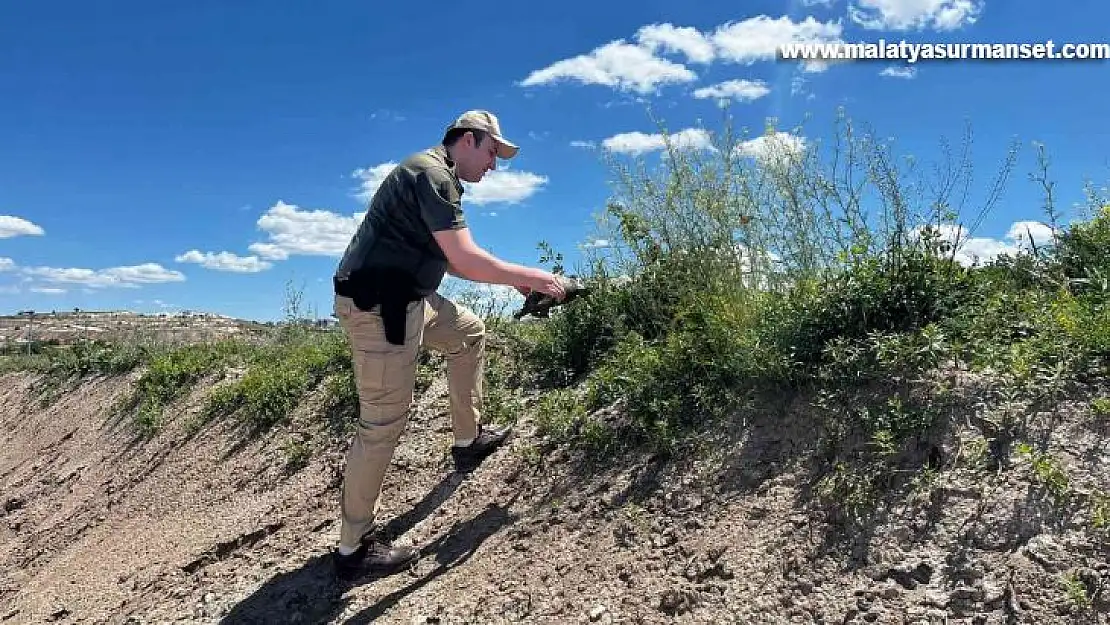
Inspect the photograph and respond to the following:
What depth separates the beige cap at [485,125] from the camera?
3422mm

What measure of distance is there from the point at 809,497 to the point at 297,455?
11.6ft

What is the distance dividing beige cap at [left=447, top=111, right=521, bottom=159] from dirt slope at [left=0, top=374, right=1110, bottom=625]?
1.53 metres

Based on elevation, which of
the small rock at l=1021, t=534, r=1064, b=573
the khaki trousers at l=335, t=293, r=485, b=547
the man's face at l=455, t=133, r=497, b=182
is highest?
the man's face at l=455, t=133, r=497, b=182

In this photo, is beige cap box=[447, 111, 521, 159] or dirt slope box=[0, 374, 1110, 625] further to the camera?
beige cap box=[447, 111, 521, 159]

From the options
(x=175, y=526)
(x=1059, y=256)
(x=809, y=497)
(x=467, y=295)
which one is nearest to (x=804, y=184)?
(x=1059, y=256)

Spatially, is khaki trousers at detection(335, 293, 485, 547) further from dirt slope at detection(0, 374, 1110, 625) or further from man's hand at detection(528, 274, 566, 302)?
man's hand at detection(528, 274, 566, 302)

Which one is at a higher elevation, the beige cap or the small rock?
the beige cap

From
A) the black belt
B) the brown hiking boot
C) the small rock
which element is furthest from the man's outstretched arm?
the small rock

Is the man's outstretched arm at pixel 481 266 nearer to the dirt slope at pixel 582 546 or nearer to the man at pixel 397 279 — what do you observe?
the man at pixel 397 279

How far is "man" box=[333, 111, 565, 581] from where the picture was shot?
3156 mm

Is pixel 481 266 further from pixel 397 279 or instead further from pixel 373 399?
pixel 373 399

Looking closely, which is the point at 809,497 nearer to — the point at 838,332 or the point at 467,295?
the point at 838,332

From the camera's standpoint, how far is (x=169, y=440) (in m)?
6.65

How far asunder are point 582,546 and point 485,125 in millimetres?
1858
